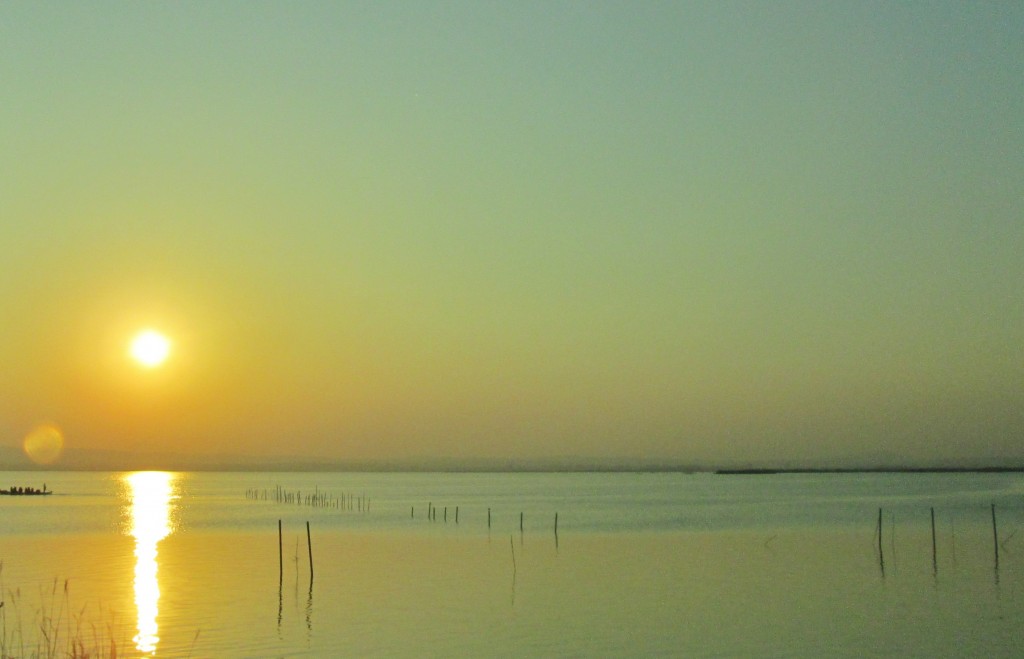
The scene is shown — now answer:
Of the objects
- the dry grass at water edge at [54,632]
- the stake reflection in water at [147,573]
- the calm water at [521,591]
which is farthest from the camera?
the stake reflection in water at [147,573]

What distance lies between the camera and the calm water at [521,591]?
25141 millimetres

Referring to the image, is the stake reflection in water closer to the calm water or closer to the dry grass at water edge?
the calm water

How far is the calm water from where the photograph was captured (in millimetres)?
25141

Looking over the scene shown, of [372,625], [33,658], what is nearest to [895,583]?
[372,625]

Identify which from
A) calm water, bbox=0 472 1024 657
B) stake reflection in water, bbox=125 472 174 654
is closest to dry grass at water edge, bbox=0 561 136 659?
calm water, bbox=0 472 1024 657

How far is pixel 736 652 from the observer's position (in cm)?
2398

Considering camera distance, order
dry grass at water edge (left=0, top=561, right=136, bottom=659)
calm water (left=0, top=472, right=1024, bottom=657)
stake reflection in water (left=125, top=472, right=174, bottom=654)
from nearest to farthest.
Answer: dry grass at water edge (left=0, top=561, right=136, bottom=659) < calm water (left=0, top=472, right=1024, bottom=657) < stake reflection in water (left=125, top=472, right=174, bottom=654)

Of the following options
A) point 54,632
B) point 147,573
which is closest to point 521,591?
point 54,632

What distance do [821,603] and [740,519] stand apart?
139 feet

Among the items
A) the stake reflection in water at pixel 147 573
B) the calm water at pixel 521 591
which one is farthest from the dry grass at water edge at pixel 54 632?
the stake reflection in water at pixel 147 573

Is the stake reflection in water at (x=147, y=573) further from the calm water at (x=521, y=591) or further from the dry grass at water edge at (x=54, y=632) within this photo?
the dry grass at water edge at (x=54, y=632)

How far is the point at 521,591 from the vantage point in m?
34.2

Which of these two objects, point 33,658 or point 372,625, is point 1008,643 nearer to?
point 372,625

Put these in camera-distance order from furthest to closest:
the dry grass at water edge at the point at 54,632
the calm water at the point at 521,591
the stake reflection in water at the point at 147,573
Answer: the stake reflection in water at the point at 147,573
the calm water at the point at 521,591
the dry grass at water edge at the point at 54,632
